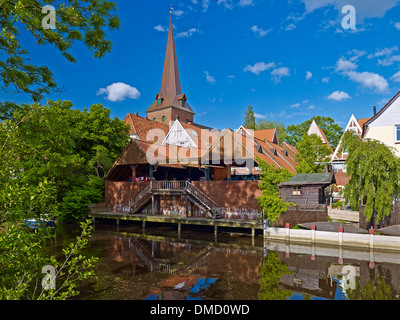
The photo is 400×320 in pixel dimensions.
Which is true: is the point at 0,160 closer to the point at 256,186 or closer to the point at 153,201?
the point at 256,186

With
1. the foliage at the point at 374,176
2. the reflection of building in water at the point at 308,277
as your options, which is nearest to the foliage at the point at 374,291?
the reflection of building in water at the point at 308,277

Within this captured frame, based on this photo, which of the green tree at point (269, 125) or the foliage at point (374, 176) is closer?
the foliage at point (374, 176)

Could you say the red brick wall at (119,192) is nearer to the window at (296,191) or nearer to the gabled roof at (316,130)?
the window at (296,191)

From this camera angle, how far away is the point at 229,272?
1269cm

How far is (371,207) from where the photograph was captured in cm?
1711

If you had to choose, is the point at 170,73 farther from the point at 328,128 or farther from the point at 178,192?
the point at 178,192

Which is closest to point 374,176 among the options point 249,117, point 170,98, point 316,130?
point 316,130

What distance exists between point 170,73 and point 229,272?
5515 cm

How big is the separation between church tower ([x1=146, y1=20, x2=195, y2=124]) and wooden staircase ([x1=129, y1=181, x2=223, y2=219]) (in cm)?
3380

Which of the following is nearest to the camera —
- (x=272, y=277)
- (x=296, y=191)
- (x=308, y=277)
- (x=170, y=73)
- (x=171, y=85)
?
(x=272, y=277)

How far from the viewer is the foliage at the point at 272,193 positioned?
64.2 ft

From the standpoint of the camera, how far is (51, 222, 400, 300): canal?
1013 centimetres

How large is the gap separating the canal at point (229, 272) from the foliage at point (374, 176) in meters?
3.23
